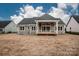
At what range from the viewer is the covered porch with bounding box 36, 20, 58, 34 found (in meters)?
5.44

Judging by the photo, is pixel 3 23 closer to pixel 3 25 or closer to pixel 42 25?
pixel 3 25

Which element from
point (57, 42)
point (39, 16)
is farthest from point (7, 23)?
point (57, 42)

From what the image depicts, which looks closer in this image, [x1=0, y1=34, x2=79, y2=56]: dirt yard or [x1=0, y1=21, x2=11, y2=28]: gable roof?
[x1=0, y1=34, x2=79, y2=56]: dirt yard

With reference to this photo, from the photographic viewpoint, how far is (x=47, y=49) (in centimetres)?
540

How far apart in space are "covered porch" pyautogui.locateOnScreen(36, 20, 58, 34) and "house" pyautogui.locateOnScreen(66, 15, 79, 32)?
252mm

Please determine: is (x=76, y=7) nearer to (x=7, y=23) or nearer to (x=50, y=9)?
(x=50, y=9)

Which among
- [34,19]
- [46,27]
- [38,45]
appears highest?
[34,19]

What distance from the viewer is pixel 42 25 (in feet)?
18.0

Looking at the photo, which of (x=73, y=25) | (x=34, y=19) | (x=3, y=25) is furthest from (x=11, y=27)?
(x=73, y=25)

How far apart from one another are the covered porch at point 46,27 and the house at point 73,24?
0.25 metres

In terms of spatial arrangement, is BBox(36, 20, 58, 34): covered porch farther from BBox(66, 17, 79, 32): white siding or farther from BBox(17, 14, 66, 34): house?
BBox(66, 17, 79, 32): white siding

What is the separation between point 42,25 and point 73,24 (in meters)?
0.60

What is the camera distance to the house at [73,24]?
5430 mm

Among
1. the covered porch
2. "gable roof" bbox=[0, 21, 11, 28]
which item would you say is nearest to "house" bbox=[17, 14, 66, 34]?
the covered porch
